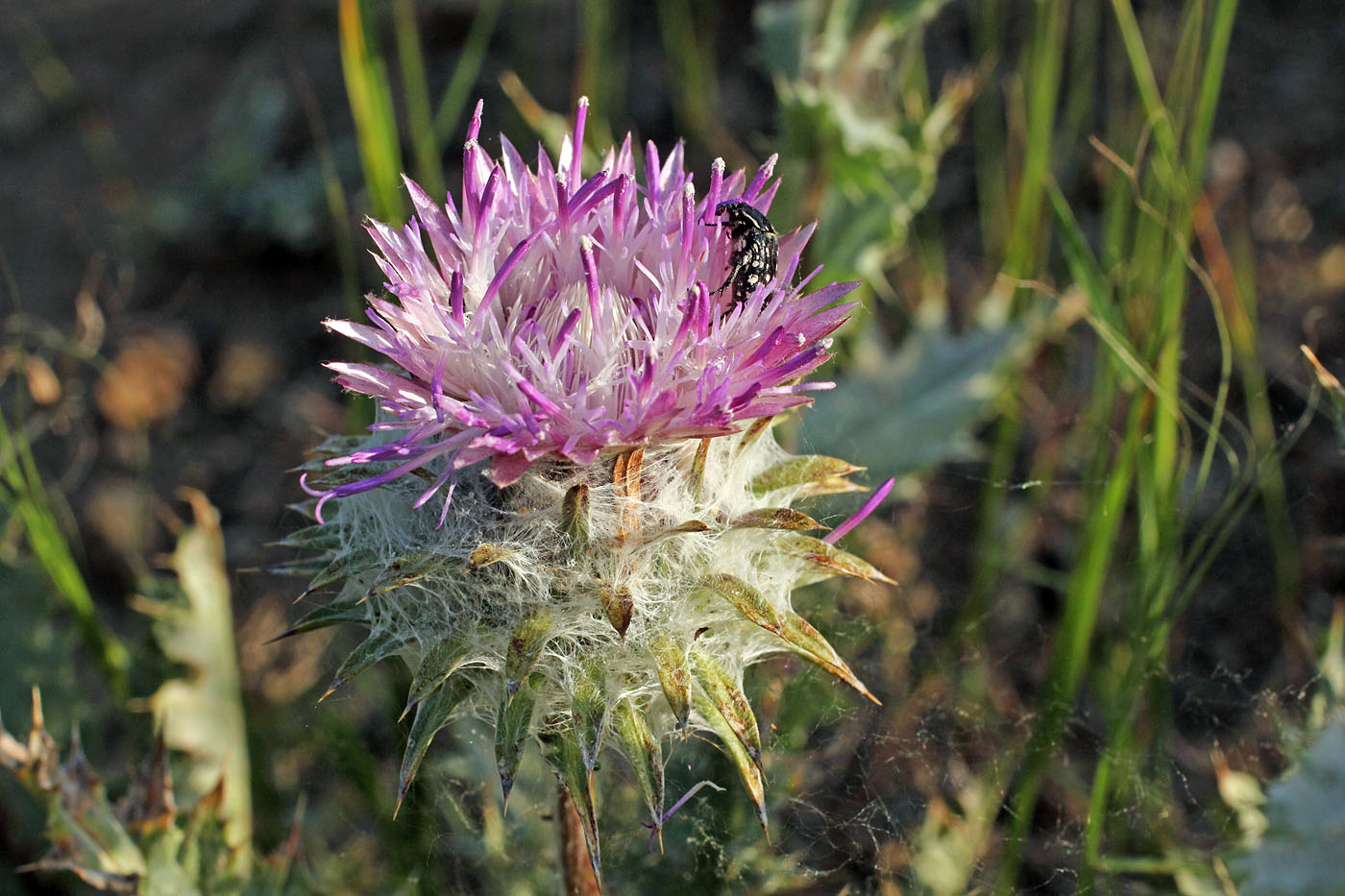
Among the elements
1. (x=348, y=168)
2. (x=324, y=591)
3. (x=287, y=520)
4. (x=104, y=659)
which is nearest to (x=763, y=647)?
(x=324, y=591)

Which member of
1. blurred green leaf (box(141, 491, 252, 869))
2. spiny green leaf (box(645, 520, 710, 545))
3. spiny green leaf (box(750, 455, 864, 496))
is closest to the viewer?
spiny green leaf (box(645, 520, 710, 545))

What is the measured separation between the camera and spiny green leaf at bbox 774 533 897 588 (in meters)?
1.73

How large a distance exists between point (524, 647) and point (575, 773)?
215 mm

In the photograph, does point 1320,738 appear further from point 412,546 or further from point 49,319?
point 49,319

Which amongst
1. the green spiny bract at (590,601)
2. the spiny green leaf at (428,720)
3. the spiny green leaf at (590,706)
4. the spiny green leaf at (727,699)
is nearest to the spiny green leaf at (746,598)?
the green spiny bract at (590,601)

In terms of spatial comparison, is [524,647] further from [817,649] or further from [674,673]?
[817,649]

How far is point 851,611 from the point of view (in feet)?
9.17

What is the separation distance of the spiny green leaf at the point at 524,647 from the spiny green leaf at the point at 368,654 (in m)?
0.20

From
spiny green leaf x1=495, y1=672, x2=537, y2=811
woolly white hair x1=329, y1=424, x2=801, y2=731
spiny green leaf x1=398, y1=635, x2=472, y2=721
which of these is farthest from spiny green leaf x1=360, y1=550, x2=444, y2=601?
spiny green leaf x1=495, y1=672, x2=537, y2=811

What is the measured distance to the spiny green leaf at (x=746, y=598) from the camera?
1.61m

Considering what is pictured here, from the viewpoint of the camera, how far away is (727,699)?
1.64 meters

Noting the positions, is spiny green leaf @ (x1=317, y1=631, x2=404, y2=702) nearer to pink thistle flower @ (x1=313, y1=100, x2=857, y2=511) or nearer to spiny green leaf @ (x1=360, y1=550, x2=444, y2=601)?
spiny green leaf @ (x1=360, y1=550, x2=444, y2=601)

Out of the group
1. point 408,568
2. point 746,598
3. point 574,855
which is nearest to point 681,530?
point 746,598

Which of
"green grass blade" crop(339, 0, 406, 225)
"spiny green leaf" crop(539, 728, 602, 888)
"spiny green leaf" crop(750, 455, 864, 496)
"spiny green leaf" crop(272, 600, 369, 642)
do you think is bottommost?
"spiny green leaf" crop(539, 728, 602, 888)
